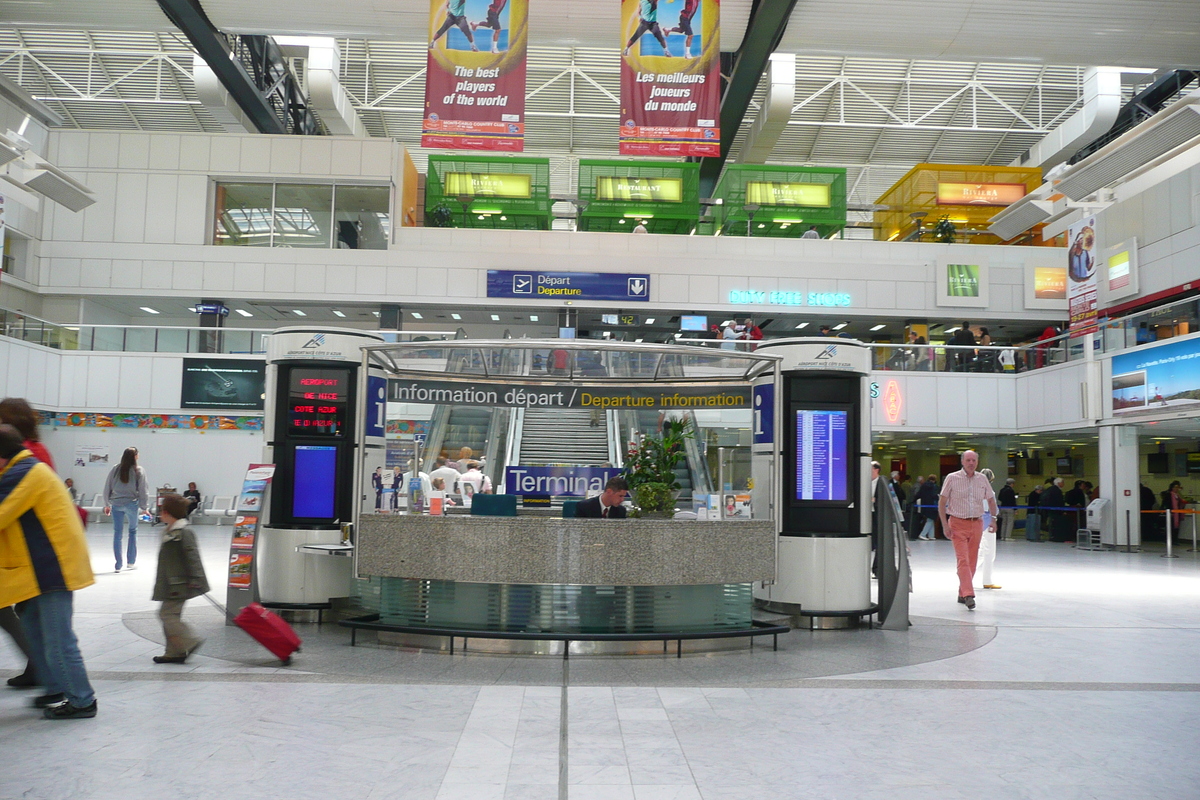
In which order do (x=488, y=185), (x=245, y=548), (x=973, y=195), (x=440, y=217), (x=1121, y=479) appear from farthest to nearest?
(x=973, y=195), (x=488, y=185), (x=440, y=217), (x=1121, y=479), (x=245, y=548)

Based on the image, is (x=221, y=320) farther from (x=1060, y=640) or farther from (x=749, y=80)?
(x=1060, y=640)

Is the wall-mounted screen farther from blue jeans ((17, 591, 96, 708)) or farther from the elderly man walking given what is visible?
blue jeans ((17, 591, 96, 708))

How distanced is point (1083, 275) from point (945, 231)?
7937 millimetres

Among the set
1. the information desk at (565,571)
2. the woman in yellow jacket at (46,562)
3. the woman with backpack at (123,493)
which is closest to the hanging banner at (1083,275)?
the information desk at (565,571)

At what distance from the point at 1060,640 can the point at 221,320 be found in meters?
22.2

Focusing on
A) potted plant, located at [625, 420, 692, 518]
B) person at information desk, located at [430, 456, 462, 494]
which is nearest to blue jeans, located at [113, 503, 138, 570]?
person at information desk, located at [430, 456, 462, 494]

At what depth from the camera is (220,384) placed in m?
22.1

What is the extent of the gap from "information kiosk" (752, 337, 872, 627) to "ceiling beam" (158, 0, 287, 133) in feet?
49.1

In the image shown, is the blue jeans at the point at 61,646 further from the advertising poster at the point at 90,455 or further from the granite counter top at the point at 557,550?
the advertising poster at the point at 90,455

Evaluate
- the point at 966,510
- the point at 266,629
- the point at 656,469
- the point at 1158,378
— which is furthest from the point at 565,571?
the point at 1158,378

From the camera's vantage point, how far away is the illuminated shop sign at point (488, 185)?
2542 centimetres

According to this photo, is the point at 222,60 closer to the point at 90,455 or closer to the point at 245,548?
the point at 90,455

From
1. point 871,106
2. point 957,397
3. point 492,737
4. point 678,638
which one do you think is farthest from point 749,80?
point 492,737

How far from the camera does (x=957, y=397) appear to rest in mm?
22375
